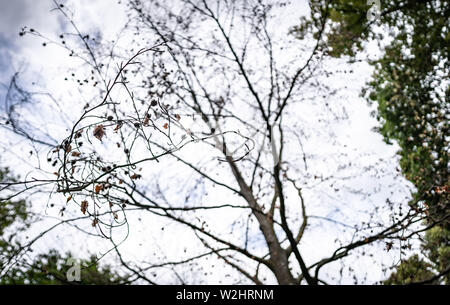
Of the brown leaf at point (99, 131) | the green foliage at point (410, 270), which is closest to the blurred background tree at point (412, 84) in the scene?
the green foliage at point (410, 270)

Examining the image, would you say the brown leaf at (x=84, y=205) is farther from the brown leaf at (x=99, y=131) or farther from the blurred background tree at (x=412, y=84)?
Result: the blurred background tree at (x=412, y=84)

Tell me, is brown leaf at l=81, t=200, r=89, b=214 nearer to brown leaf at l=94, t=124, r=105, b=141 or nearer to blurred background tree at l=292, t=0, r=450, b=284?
brown leaf at l=94, t=124, r=105, b=141

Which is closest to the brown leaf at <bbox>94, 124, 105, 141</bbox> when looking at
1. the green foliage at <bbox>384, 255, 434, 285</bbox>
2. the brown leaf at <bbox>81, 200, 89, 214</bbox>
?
the brown leaf at <bbox>81, 200, 89, 214</bbox>

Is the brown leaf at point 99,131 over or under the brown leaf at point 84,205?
over

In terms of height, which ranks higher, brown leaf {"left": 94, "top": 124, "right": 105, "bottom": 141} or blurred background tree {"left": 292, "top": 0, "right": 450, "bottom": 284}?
blurred background tree {"left": 292, "top": 0, "right": 450, "bottom": 284}

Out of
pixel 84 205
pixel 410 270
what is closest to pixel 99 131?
pixel 84 205

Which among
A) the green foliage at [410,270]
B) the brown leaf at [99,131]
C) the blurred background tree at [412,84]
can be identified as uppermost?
the blurred background tree at [412,84]

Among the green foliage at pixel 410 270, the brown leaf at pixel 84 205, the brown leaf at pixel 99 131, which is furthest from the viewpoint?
the green foliage at pixel 410 270

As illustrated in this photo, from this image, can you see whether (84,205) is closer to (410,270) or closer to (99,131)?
(99,131)

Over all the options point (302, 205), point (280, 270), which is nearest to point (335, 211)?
point (302, 205)

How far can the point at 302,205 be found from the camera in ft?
18.2

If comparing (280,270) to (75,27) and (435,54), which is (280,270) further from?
(435,54)

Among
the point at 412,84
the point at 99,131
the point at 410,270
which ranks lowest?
the point at 410,270
